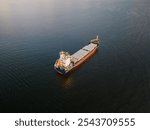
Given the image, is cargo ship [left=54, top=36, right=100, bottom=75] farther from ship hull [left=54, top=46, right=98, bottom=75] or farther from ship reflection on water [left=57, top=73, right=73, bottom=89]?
ship reflection on water [left=57, top=73, right=73, bottom=89]

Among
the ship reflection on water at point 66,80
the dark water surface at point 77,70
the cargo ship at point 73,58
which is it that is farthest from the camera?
the cargo ship at point 73,58

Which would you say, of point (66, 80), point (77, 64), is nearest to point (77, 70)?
point (77, 64)

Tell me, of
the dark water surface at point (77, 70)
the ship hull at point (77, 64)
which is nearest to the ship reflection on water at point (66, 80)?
the dark water surface at point (77, 70)

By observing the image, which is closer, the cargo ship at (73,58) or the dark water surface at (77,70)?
the dark water surface at (77,70)

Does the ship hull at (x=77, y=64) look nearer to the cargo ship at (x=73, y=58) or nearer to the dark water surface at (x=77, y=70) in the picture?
the cargo ship at (x=73, y=58)

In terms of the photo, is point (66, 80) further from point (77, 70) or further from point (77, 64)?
point (77, 64)

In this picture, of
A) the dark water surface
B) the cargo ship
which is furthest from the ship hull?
the dark water surface
